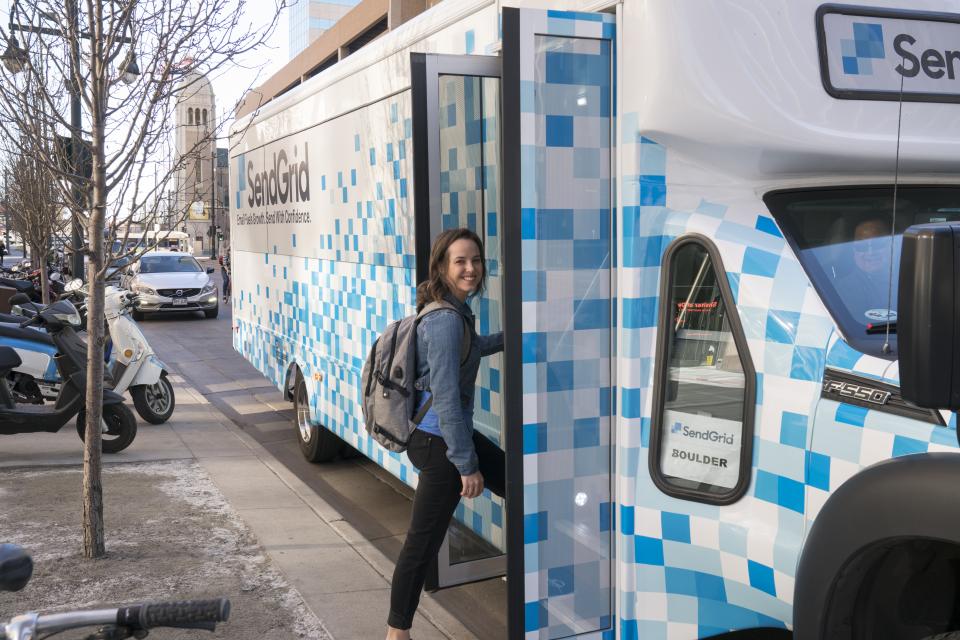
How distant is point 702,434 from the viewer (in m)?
3.05

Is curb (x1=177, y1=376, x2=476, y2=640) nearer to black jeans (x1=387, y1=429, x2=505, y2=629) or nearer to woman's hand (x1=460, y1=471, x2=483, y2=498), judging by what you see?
black jeans (x1=387, y1=429, x2=505, y2=629)

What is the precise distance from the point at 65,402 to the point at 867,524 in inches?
275

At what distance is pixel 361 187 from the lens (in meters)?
5.91

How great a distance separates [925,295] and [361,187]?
172 inches

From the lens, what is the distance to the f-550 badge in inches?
97.6

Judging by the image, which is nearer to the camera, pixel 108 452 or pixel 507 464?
pixel 507 464

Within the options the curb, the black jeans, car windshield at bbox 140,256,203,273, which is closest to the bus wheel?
the curb

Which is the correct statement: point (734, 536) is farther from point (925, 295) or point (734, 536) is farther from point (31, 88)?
point (31, 88)

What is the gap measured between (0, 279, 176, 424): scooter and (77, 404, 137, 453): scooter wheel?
2.89 feet

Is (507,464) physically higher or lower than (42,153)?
lower

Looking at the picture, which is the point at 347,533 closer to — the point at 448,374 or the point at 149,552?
the point at 149,552

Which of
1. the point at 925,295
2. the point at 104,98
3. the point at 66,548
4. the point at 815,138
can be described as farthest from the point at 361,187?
the point at 925,295

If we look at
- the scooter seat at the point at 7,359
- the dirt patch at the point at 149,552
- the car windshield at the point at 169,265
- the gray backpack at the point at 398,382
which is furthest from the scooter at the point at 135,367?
the car windshield at the point at 169,265

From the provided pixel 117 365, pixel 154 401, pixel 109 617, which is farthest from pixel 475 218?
pixel 154 401
